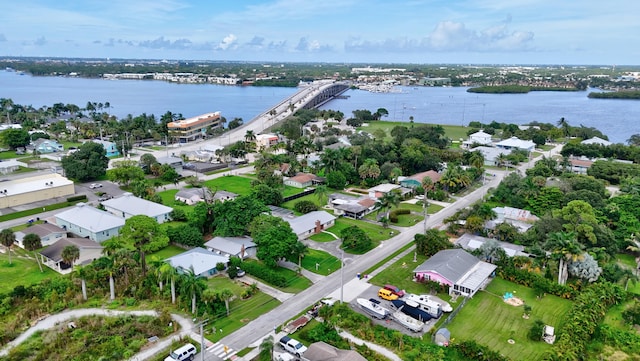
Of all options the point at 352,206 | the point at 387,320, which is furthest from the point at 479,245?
the point at 352,206

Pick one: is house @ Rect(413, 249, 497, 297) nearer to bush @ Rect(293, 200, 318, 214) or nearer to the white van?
A: bush @ Rect(293, 200, 318, 214)

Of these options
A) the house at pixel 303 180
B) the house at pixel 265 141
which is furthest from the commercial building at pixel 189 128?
the house at pixel 303 180

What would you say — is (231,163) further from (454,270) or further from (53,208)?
(454,270)

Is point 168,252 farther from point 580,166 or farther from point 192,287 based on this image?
point 580,166

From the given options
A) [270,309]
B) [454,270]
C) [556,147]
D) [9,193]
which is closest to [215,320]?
[270,309]

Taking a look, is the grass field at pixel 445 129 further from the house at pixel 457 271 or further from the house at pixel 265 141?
the house at pixel 457 271

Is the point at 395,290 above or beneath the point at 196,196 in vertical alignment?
beneath

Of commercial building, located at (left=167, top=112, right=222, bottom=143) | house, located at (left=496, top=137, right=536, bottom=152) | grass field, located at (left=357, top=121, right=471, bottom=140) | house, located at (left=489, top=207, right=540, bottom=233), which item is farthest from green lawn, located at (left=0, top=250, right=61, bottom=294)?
house, located at (left=496, top=137, right=536, bottom=152)
